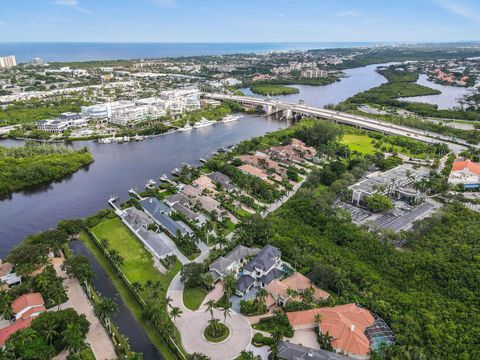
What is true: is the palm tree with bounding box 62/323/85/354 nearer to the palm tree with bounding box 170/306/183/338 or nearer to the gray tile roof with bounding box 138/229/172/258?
the palm tree with bounding box 170/306/183/338

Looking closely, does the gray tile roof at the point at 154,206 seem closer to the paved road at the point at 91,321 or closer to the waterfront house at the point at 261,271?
the paved road at the point at 91,321

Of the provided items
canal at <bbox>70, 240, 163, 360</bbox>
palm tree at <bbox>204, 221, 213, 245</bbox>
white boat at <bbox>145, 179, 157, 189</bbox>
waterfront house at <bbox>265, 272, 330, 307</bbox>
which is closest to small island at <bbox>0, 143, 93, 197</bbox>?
white boat at <bbox>145, 179, 157, 189</bbox>

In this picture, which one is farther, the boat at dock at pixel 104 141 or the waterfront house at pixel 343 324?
the boat at dock at pixel 104 141

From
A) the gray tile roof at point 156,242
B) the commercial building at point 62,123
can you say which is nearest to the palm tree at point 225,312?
the gray tile roof at point 156,242

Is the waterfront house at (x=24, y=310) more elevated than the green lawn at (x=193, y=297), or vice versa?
the waterfront house at (x=24, y=310)

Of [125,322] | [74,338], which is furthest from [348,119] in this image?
[74,338]

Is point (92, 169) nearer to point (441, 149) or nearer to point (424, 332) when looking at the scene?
point (424, 332)
